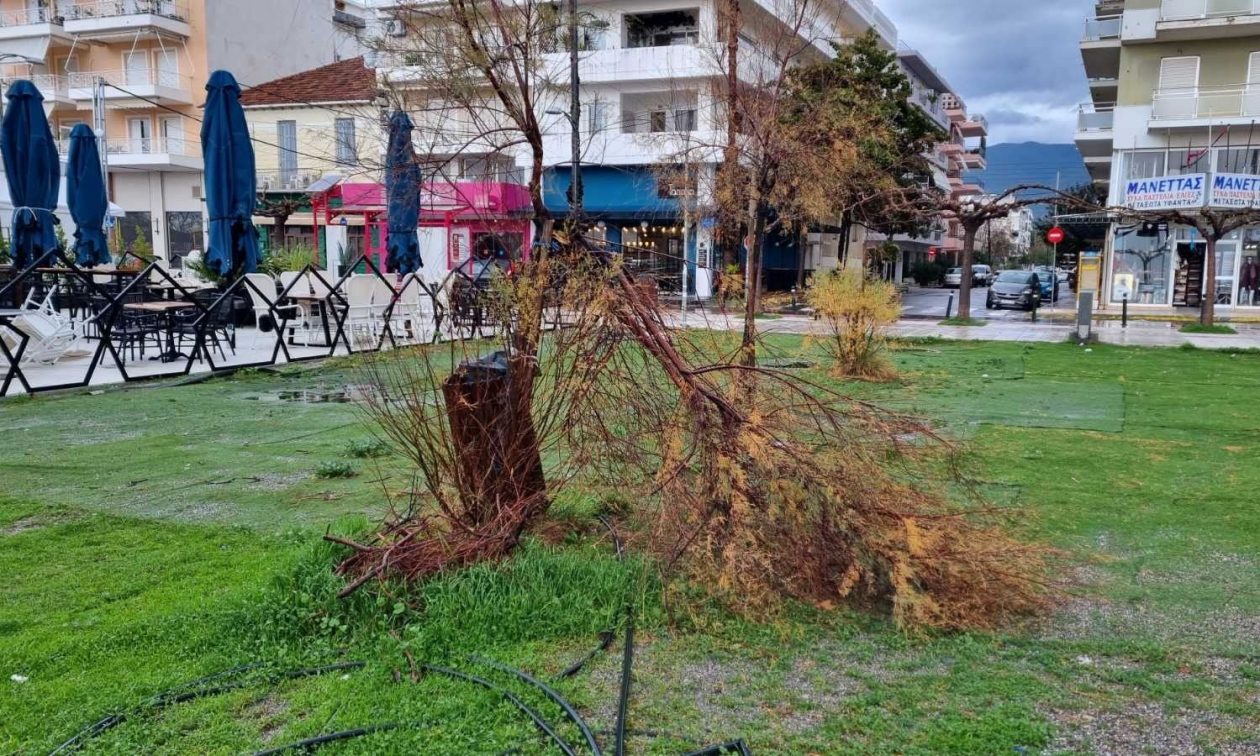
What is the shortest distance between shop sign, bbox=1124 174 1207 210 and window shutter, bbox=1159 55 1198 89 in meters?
3.84

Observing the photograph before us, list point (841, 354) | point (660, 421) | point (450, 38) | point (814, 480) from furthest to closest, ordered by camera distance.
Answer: point (841, 354) → point (450, 38) → point (660, 421) → point (814, 480)

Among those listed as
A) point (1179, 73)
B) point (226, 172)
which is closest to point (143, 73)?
point (226, 172)

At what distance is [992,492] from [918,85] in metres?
60.0

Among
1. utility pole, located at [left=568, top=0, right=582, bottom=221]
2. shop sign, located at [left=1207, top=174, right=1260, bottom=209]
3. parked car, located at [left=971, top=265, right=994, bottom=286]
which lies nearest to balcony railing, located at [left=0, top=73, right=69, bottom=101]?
utility pole, located at [left=568, top=0, right=582, bottom=221]

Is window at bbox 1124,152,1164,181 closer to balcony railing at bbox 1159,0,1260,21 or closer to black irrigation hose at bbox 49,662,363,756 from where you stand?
balcony railing at bbox 1159,0,1260,21

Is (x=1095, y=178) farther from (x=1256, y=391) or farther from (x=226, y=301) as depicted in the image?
(x=226, y=301)

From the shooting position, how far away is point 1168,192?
91.6 ft

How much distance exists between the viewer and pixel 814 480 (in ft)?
13.6

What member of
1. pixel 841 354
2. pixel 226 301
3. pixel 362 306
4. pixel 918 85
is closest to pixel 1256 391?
pixel 841 354

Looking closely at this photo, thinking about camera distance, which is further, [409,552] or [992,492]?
[992,492]

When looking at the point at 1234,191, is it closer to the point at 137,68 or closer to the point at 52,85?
the point at 137,68

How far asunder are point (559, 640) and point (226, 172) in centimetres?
1184

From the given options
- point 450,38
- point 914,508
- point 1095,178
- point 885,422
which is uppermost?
point 1095,178

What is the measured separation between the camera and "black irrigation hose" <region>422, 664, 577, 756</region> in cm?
301
